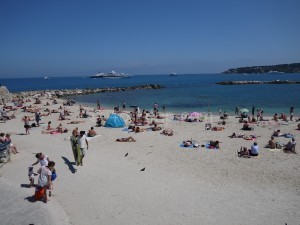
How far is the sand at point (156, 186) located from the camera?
7.71 m

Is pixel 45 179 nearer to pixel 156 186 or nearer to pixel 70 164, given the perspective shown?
pixel 70 164

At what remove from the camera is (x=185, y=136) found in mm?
18719

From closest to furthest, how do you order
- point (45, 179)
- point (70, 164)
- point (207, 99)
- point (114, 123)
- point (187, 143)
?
point (45, 179) → point (70, 164) → point (187, 143) → point (114, 123) → point (207, 99)

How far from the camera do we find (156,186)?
986 cm

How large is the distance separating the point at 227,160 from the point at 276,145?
378 cm

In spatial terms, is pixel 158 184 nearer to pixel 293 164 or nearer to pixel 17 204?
pixel 17 204

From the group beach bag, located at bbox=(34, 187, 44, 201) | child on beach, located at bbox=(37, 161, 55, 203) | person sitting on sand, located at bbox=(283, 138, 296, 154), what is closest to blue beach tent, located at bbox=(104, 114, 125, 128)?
person sitting on sand, located at bbox=(283, 138, 296, 154)

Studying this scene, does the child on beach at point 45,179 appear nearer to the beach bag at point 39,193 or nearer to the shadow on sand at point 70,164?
Result: the beach bag at point 39,193

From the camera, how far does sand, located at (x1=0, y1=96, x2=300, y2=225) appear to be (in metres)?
7.71

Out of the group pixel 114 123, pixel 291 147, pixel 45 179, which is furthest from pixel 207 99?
pixel 45 179

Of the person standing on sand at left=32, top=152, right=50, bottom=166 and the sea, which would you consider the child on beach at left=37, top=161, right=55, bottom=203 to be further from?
the sea

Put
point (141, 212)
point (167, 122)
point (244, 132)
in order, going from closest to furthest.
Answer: point (141, 212) → point (244, 132) → point (167, 122)

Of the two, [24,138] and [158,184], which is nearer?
[158,184]

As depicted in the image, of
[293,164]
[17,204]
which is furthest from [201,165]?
[17,204]
